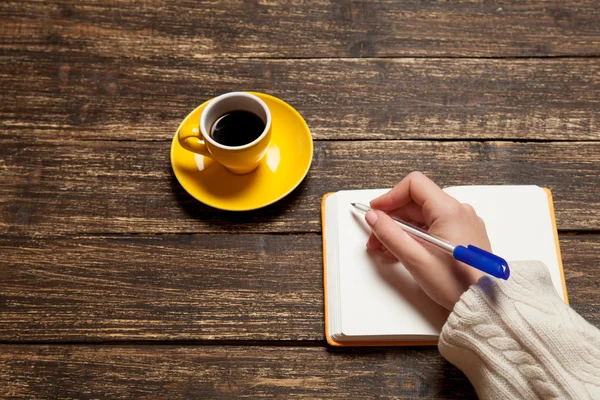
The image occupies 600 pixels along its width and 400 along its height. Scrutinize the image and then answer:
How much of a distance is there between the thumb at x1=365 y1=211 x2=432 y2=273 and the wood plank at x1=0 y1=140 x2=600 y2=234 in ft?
0.38

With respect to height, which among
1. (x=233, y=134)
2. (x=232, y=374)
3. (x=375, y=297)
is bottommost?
(x=232, y=374)

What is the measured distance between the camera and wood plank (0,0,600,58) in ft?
2.88

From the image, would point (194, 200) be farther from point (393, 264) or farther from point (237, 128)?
point (393, 264)

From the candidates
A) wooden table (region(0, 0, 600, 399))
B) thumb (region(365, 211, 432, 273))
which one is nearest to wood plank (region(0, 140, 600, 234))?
wooden table (region(0, 0, 600, 399))

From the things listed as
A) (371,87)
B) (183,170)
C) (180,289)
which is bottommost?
(180,289)

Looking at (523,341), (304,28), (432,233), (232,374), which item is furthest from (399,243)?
(304,28)

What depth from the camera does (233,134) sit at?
75 cm

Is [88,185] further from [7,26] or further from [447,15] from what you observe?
[447,15]

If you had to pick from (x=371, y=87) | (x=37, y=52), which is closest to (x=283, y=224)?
(x=371, y=87)

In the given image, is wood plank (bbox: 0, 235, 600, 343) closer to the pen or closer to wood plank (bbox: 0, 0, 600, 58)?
the pen

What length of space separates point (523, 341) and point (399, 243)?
17 cm

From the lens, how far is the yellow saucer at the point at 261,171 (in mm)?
757

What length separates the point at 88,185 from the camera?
0.80 meters

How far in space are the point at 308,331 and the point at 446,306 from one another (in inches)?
7.2
